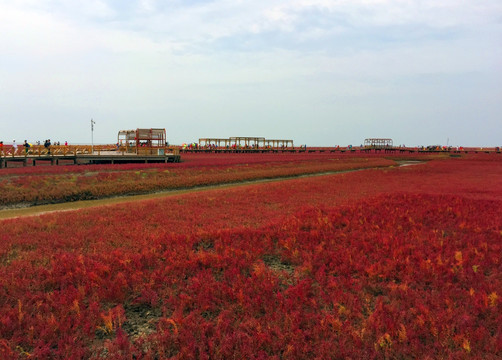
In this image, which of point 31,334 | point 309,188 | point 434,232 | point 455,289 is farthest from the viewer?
point 309,188

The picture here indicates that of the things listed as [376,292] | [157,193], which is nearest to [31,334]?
[376,292]

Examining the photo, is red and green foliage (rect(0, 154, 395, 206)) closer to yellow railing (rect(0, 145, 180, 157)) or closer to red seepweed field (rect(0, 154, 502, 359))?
yellow railing (rect(0, 145, 180, 157))

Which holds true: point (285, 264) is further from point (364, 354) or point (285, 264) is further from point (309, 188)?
point (309, 188)

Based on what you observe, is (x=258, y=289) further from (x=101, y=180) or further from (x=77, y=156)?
(x=77, y=156)

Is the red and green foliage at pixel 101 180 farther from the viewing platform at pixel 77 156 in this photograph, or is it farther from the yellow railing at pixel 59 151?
the yellow railing at pixel 59 151

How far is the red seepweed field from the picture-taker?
18.9 ft

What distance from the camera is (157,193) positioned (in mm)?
28797

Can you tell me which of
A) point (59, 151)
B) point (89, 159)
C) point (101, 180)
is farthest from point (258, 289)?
point (89, 159)

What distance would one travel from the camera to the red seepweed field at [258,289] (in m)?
5.76

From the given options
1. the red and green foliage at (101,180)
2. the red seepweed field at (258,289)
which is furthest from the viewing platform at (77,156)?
the red seepweed field at (258,289)

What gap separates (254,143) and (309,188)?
7442 centimetres

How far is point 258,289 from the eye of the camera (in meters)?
7.62

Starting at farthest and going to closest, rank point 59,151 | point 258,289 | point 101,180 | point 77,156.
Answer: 1. point 77,156
2. point 59,151
3. point 101,180
4. point 258,289

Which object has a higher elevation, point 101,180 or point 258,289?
point 101,180
